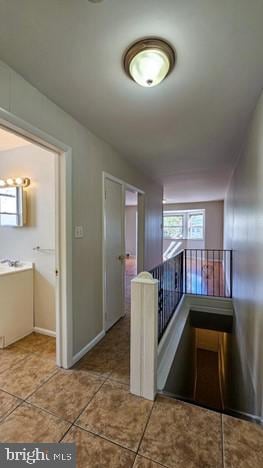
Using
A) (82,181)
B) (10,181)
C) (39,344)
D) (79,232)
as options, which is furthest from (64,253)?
(10,181)

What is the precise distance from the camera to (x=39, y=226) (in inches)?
105

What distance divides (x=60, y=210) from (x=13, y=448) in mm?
1634

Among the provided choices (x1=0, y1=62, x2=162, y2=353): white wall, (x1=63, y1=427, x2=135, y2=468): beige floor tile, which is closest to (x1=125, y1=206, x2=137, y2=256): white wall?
(x1=0, y1=62, x2=162, y2=353): white wall

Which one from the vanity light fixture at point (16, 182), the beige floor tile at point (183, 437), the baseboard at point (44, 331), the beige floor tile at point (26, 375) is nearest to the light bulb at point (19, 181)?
the vanity light fixture at point (16, 182)

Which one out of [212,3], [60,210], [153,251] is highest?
[212,3]

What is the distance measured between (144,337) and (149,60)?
192 cm

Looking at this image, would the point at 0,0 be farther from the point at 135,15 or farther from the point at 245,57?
the point at 245,57

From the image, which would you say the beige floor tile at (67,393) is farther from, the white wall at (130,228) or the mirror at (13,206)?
the white wall at (130,228)

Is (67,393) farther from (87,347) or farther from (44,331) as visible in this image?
(44,331)

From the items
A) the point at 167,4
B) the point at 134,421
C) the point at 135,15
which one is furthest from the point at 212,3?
the point at 134,421

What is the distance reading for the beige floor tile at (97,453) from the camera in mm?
1140

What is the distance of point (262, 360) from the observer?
1669 mm

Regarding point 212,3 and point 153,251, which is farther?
point 153,251

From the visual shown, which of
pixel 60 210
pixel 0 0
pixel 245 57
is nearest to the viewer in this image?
pixel 0 0
